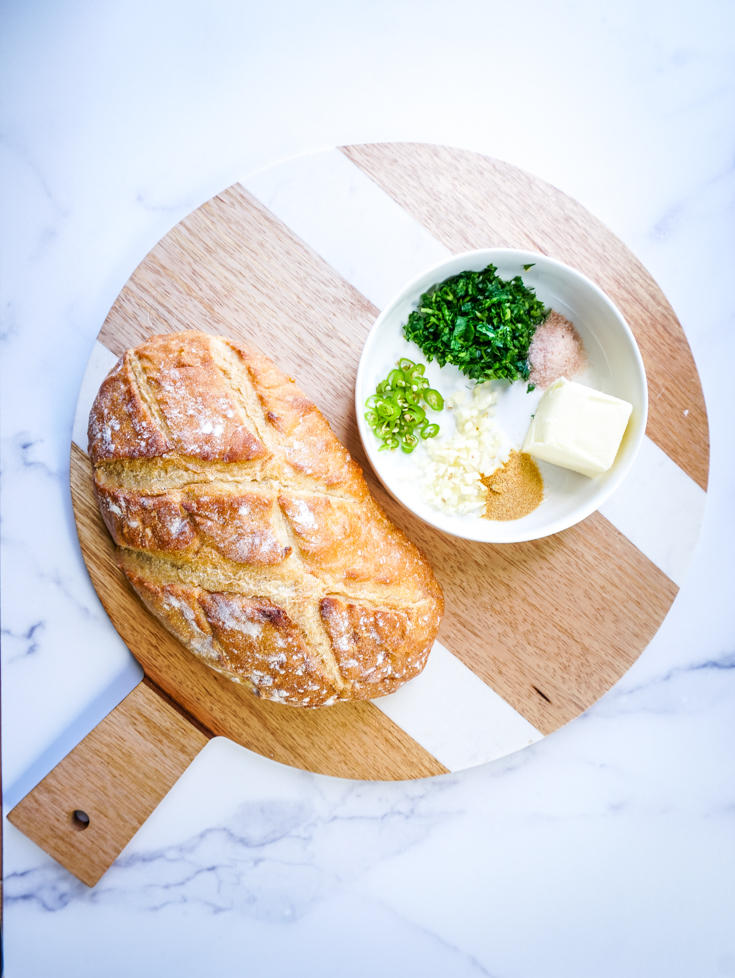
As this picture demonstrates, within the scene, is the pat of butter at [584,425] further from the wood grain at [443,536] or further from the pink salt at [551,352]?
the wood grain at [443,536]

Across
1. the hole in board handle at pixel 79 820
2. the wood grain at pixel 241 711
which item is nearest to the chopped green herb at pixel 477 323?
the wood grain at pixel 241 711

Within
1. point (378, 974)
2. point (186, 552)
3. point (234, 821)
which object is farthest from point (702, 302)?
point (378, 974)

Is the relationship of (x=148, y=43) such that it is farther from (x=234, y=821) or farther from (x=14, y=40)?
(x=234, y=821)

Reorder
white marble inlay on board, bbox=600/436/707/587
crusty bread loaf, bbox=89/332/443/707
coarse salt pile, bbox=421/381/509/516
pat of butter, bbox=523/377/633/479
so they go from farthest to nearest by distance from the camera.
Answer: white marble inlay on board, bbox=600/436/707/587 → coarse salt pile, bbox=421/381/509/516 → pat of butter, bbox=523/377/633/479 → crusty bread loaf, bbox=89/332/443/707

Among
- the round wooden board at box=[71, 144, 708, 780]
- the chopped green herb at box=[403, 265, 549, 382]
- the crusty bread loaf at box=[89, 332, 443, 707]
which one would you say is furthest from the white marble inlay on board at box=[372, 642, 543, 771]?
the chopped green herb at box=[403, 265, 549, 382]

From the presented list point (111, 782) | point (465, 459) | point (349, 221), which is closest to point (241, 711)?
point (111, 782)

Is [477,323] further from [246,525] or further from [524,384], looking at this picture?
[246,525]

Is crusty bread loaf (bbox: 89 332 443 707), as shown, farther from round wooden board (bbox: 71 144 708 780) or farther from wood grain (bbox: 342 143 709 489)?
wood grain (bbox: 342 143 709 489)
